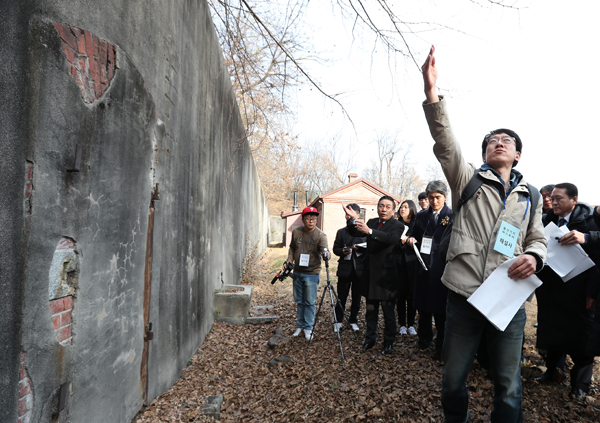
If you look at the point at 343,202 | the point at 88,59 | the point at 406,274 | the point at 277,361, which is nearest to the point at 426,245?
the point at 406,274

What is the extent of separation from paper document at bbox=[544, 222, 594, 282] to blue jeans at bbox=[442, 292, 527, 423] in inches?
56.8

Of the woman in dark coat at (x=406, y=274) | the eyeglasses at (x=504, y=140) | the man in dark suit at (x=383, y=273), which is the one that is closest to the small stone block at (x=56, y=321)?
the eyeglasses at (x=504, y=140)

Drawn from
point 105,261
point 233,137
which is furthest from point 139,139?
point 233,137

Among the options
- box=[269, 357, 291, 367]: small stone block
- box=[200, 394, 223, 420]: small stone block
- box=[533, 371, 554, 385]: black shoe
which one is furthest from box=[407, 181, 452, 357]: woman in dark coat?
box=[200, 394, 223, 420]: small stone block

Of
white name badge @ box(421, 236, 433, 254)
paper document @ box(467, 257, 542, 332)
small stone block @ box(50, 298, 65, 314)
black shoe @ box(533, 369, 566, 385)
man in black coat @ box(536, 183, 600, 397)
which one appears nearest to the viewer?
small stone block @ box(50, 298, 65, 314)

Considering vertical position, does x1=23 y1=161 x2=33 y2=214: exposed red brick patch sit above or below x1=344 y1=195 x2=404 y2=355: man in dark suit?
above

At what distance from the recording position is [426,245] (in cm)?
492

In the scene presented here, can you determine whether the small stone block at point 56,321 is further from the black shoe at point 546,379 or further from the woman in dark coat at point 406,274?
the black shoe at point 546,379

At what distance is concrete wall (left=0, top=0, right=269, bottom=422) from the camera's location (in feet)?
5.58

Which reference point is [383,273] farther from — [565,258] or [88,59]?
[88,59]

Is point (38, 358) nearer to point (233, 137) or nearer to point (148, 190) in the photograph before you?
point (148, 190)

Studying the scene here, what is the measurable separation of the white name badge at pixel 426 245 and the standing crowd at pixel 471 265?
0.01 meters

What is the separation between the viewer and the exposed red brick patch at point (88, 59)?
2.03m

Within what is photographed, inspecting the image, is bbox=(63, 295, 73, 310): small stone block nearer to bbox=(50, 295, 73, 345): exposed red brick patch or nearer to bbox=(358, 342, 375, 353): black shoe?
bbox=(50, 295, 73, 345): exposed red brick patch
